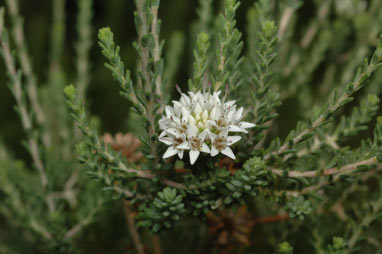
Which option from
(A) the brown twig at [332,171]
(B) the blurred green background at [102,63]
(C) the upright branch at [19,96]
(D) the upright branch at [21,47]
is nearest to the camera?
(A) the brown twig at [332,171]

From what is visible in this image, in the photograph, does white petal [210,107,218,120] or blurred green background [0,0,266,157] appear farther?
blurred green background [0,0,266,157]

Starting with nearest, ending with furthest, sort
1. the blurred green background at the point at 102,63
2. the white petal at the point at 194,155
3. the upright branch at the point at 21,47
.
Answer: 1. the white petal at the point at 194,155
2. the upright branch at the point at 21,47
3. the blurred green background at the point at 102,63

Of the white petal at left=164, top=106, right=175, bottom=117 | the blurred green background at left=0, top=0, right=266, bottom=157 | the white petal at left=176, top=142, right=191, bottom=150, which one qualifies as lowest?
the white petal at left=176, top=142, right=191, bottom=150

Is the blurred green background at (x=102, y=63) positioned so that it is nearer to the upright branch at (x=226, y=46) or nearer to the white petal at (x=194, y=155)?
the upright branch at (x=226, y=46)

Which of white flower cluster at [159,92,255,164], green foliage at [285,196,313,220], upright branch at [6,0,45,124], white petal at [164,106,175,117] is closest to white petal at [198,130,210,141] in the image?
white flower cluster at [159,92,255,164]

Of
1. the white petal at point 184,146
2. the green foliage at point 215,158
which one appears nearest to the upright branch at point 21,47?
the green foliage at point 215,158

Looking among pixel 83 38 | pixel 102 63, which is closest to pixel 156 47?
pixel 83 38

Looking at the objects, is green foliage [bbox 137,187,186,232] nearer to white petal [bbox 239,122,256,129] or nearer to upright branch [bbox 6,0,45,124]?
white petal [bbox 239,122,256,129]
